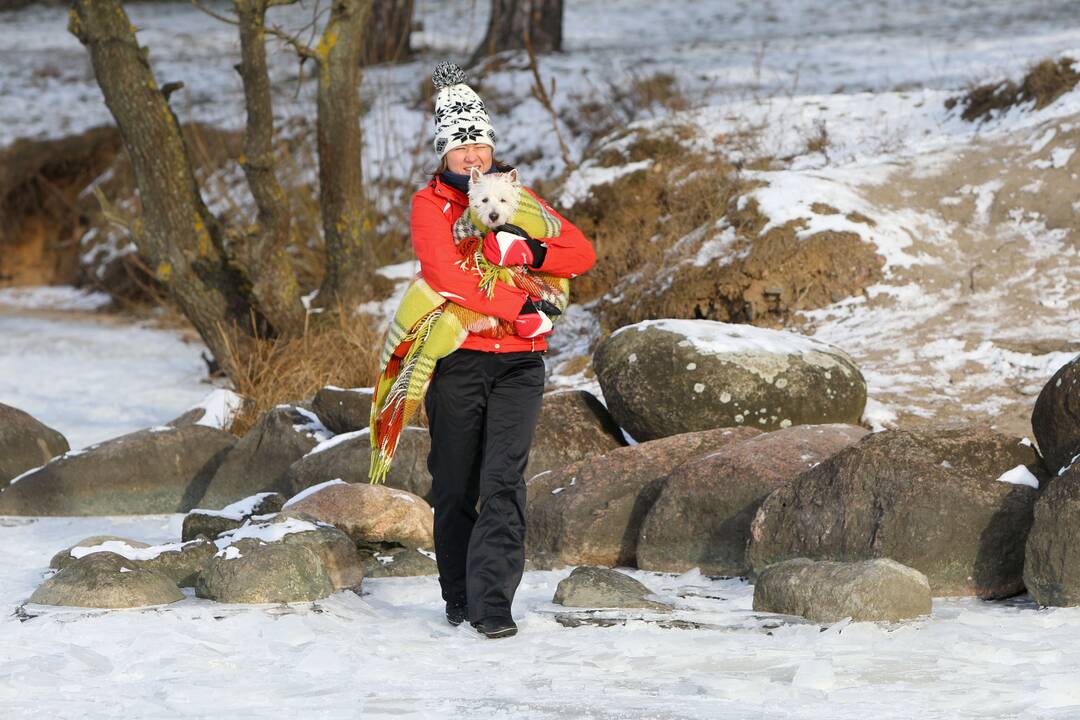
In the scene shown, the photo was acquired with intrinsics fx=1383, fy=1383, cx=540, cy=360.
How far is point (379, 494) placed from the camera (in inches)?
249

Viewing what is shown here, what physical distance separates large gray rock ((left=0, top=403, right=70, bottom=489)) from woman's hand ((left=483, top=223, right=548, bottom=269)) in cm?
455

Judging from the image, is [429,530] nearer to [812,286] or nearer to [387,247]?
[812,286]

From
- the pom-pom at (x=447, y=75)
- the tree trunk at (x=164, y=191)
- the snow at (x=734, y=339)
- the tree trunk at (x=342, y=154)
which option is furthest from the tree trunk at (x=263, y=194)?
the pom-pom at (x=447, y=75)

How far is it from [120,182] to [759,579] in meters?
12.3

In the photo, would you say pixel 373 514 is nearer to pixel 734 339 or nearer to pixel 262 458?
pixel 262 458

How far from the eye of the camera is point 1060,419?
18.3 feet

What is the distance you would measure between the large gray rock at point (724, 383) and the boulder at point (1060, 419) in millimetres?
1457

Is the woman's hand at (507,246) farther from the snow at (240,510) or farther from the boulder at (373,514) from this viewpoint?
the snow at (240,510)

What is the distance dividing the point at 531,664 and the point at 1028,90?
8.23 meters

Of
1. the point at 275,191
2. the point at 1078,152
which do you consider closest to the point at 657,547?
the point at 275,191

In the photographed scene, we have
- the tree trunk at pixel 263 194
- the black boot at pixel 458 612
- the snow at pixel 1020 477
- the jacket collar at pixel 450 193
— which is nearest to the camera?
the jacket collar at pixel 450 193

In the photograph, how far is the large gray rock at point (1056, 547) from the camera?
4.80 m

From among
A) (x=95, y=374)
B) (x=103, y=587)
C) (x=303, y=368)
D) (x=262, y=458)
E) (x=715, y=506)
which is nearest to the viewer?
(x=103, y=587)

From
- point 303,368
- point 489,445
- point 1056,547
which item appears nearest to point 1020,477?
point 1056,547
